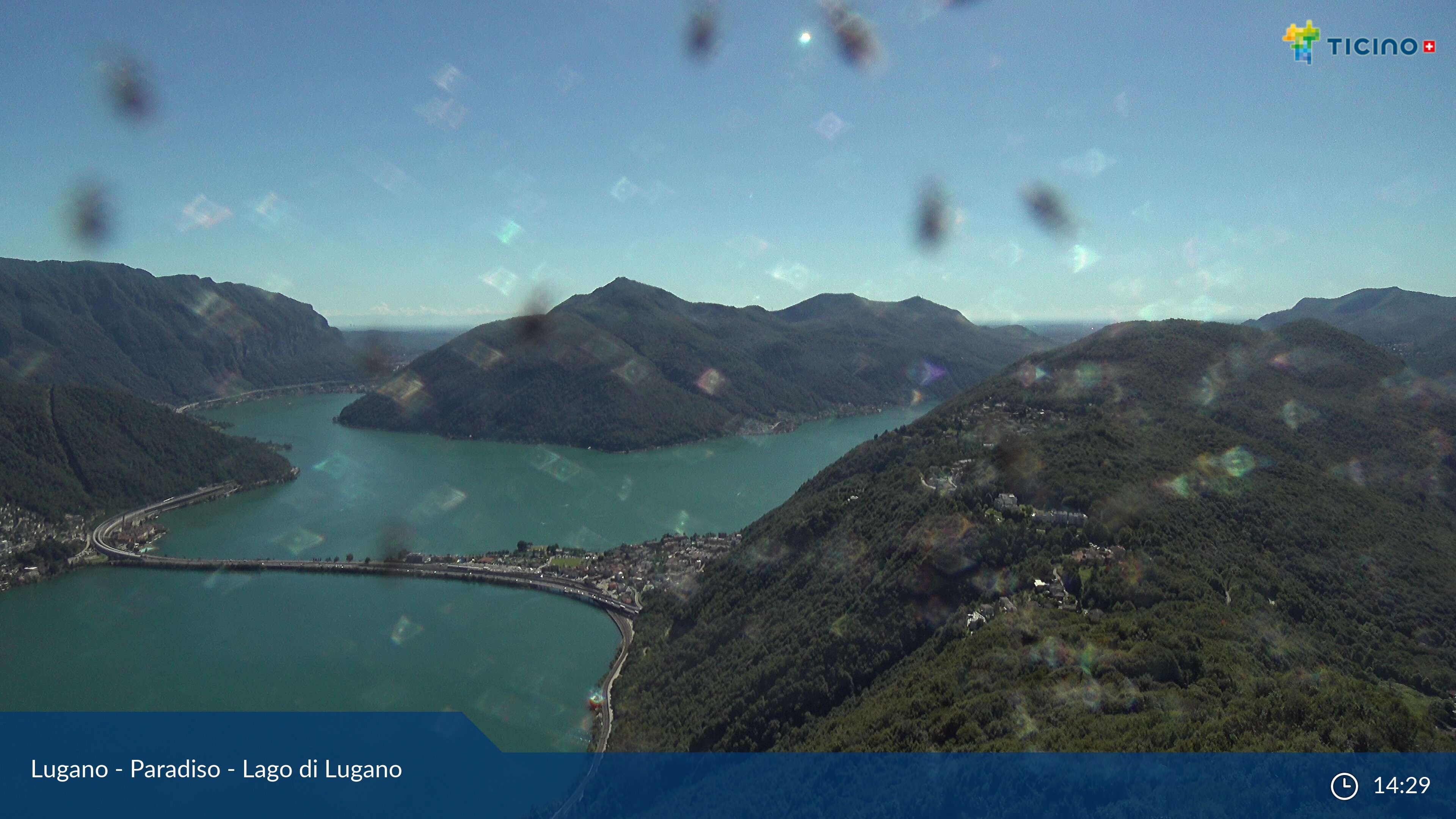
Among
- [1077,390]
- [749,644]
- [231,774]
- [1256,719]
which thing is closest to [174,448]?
[231,774]

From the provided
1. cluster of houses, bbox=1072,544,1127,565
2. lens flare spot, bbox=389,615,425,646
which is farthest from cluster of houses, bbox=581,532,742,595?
cluster of houses, bbox=1072,544,1127,565

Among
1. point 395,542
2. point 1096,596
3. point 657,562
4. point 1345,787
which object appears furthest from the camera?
point 395,542

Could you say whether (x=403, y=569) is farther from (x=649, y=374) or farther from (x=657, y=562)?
(x=649, y=374)

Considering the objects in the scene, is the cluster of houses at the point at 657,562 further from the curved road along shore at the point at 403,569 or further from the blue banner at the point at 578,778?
the blue banner at the point at 578,778

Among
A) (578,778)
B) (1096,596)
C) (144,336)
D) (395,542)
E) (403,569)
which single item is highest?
(144,336)

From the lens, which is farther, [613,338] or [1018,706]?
[613,338]

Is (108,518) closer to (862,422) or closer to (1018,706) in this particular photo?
(1018,706)

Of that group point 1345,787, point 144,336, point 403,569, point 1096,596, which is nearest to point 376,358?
point 144,336
